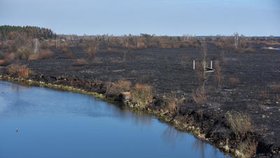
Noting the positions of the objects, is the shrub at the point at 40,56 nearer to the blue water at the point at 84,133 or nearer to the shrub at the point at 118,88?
the shrub at the point at 118,88

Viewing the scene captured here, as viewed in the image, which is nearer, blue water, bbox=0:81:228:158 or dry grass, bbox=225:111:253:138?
blue water, bbox=0:81:228:158

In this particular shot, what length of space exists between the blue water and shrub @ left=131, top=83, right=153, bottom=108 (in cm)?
122

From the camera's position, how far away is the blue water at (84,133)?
18.4 m

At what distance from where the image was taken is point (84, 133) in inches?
866

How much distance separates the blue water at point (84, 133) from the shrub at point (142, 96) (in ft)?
4.02

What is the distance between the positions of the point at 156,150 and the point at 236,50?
208 feet

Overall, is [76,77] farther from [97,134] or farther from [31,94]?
[97,134]

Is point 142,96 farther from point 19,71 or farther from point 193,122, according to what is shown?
point 19,71

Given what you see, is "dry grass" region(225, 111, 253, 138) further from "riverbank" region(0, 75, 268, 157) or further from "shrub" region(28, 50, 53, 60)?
"shrub" region(28, 50, 53, 60)

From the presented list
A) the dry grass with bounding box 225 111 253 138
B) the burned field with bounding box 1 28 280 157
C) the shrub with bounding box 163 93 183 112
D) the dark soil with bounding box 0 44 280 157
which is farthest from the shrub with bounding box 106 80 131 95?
the dry grass with bounding box 225 111 253 138

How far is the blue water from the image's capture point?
1839cm

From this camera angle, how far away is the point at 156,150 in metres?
18.9

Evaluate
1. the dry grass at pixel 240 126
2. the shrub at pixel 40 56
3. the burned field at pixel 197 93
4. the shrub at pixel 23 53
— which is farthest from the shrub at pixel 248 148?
the shrub at pixel 23 53

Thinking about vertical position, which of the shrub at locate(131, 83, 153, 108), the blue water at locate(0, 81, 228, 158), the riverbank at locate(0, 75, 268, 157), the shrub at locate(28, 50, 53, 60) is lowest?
the blue water at locate(0, 81, 228, 158)
